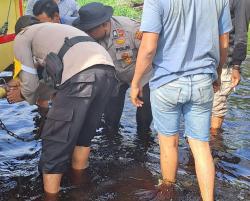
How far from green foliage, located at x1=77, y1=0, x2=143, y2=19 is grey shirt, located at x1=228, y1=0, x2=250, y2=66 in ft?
45.7

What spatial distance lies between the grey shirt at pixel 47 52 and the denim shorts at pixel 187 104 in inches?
24.4

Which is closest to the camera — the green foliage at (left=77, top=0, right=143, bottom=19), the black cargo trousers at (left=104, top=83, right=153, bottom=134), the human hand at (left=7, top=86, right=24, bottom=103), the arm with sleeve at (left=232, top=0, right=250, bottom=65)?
the human hand at (left=7, top=86, right=24, bottom=103)

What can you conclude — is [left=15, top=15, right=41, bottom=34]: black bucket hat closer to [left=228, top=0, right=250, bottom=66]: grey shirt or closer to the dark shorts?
the dark shorts

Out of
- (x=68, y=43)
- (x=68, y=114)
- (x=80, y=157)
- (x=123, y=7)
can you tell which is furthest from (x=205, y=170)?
(x=123, y=7)

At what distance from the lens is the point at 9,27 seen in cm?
520

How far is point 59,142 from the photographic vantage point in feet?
11.8

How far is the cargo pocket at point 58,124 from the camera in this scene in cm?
354

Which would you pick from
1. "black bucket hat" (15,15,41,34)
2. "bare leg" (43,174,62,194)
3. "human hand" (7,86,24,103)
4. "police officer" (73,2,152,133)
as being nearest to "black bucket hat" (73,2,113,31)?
"police officer" (73,2,152,133)

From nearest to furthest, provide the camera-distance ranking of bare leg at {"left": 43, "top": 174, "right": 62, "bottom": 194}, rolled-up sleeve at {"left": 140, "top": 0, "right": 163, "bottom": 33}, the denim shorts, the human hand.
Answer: rolled-up sleeve at {"left": 140, "top": 0, "right": 163, "bottom": 33} < the denim shorts < bare leg at {"left": 43, "top": 174, "right": 62, "bottom": 194} < the human hand

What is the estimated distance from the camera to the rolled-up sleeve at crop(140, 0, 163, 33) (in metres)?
3.21

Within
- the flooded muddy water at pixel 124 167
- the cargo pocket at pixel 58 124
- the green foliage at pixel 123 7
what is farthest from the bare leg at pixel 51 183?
the green foliage at pixel 123 7

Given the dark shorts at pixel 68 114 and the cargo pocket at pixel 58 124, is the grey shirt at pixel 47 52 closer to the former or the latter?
the dark shorts at pixel 68 114

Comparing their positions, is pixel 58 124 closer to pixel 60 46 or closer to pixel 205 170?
pixel 60 46

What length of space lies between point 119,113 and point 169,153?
2.06 meters
